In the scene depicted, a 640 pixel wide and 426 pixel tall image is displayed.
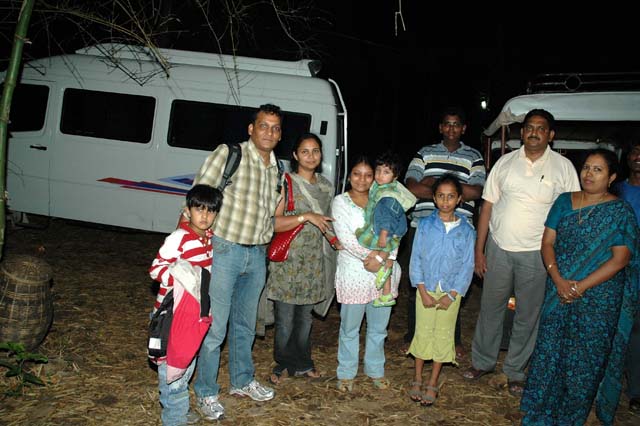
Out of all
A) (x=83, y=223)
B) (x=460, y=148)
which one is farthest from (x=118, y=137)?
(x=460, y=148)

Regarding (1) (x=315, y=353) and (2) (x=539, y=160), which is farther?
(1) (x=315, y=353)

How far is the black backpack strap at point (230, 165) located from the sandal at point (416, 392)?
2242mm

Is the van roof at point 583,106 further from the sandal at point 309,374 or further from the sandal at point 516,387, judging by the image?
the sandal at point 309,374

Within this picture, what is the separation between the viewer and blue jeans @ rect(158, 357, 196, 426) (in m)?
3.42

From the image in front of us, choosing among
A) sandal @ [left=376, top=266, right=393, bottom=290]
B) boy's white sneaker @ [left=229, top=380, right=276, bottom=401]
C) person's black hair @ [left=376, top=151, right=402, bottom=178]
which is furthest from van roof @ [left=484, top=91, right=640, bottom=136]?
boy's white sneaker @ [left=229, top=380, right=276, bottom=401]

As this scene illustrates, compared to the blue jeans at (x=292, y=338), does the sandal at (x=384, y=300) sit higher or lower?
higher

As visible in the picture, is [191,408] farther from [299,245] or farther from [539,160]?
[539,160]

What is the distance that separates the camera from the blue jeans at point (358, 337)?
14.0ft

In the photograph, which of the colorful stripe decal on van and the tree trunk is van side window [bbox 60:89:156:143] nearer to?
the colorful stripe decal on van

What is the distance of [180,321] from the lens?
10.7 feet

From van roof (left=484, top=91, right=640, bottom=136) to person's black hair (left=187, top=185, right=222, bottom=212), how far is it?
346 cm

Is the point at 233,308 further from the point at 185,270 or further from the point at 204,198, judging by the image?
the point at 204,198

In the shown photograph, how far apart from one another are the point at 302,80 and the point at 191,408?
17.6ft

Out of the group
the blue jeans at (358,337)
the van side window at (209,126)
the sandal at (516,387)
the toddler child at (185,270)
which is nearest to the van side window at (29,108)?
the van side window at (209,126)
